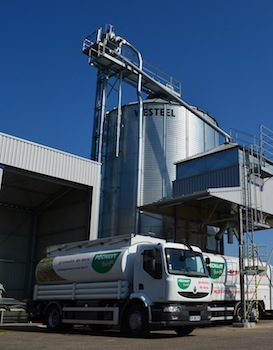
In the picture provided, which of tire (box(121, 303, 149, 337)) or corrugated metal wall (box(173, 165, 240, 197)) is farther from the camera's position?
corrugated metal wall (box(173, 165, 240, 197))

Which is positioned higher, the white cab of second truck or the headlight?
the white cab of second truck

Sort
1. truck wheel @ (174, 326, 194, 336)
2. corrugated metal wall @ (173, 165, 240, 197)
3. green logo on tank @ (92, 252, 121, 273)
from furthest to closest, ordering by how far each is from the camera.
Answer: corrugated metal wall @ (173, 165, 240, 197), green logo on tank @ (92, 252, 121, 273), truck wheel @ (174, 326, 194, 336)

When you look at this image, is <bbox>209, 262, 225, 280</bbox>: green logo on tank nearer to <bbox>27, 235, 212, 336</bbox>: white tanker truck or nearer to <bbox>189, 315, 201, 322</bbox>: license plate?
<bbox>27, 235, 212, 336</bbox>: white tanker truck

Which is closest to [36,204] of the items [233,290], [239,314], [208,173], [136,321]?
[208,173]

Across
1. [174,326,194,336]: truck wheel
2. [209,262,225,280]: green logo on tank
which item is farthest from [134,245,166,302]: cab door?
[209,262,225,280]: green logo on tank

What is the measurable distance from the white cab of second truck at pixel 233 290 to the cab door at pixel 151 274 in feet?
16.8

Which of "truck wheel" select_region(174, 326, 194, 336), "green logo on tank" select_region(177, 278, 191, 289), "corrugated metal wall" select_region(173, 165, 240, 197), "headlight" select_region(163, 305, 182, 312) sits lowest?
"truck wheel" select_region(174, 326, 194, 336)

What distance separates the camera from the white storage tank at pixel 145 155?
2773cm

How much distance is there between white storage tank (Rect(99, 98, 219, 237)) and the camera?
27734mm

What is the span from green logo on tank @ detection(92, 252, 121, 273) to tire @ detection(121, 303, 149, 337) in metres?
1.58

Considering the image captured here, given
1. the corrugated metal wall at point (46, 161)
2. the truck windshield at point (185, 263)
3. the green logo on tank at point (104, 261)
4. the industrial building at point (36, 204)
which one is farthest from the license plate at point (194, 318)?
the corrugated metal wall at point (46, 161)

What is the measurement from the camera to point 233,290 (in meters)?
19.0

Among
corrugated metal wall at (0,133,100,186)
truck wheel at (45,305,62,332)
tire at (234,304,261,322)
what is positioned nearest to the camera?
truck wheel at (45,305,62,332)

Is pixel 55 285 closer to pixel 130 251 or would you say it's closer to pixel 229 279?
pixel 130 251
